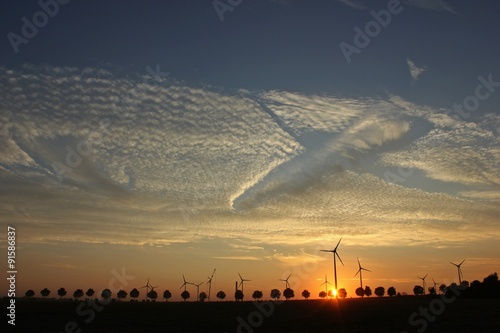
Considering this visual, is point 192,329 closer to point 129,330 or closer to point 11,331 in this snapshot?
point 129,330

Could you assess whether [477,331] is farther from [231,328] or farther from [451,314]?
Answer: [231,328]

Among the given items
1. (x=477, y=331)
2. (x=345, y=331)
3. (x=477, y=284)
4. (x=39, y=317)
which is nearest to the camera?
(x=477, y=331)

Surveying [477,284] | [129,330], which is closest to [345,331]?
[129,330]

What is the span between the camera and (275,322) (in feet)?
342

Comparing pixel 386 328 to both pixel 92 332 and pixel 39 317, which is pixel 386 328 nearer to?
pixel 92 332

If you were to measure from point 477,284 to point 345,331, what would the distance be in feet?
435

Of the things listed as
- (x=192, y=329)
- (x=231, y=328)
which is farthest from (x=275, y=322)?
(x=192, y=329)

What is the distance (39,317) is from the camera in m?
120

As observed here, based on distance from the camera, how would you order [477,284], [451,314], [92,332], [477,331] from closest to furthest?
[477,331] → [92,332] → [451,314] → [477,284]

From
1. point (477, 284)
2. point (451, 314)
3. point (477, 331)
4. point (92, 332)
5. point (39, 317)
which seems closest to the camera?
point (477, 331)

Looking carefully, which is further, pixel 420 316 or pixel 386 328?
pixel 420 316

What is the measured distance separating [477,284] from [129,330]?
501 ft

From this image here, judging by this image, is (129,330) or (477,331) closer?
(477,331)

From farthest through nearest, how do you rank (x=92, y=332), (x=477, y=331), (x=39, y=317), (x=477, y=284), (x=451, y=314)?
(x=477, y=284) → (x=39, y=317) → (x=451, y=314) → (x=92, y=332) → (x=477, y=331)
